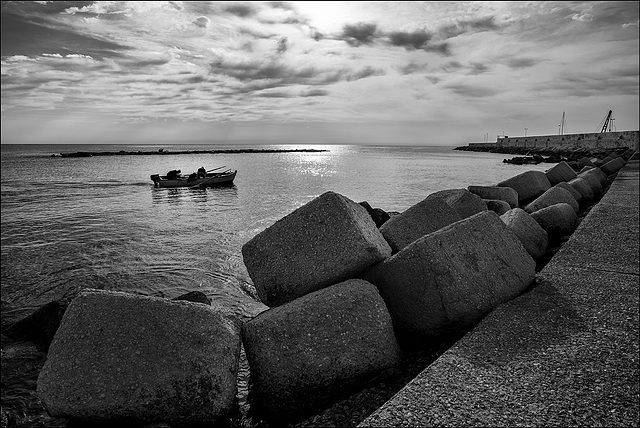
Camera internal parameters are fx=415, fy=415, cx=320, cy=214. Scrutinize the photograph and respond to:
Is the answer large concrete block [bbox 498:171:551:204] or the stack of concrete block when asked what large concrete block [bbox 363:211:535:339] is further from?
large concrete block [bbox 498:171:551:204]

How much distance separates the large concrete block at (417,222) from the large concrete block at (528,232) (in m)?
0.86

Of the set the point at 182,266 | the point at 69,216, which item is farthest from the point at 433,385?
the point at 69,216

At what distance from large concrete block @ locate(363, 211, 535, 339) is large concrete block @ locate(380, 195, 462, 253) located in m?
1.08

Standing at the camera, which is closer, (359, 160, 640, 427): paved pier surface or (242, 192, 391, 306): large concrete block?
(359, 160, 640, 427): paved pier surface

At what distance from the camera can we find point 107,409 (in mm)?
2361

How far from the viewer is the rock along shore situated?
238 cm

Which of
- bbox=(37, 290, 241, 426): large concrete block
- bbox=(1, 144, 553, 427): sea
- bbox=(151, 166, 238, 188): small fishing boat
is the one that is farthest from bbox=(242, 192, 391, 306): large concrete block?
bbox=(151, 166, 238, 188): small fishing boat

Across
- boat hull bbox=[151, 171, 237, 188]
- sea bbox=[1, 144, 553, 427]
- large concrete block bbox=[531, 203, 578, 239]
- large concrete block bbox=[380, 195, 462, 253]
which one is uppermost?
large concrete block bbox=[380, 195, 462, 253]

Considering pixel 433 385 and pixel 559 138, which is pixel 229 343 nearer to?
pixel 433 385

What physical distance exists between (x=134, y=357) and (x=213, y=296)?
12.7ft

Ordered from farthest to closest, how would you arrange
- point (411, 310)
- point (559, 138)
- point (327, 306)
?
point (559, 138) → point (411, 310) → point (327, 306)

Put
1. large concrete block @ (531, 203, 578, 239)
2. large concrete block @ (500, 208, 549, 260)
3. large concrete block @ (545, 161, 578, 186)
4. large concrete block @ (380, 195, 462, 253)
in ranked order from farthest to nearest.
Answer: large concrete block @ (545, 161, 578, 186)
large concrete block @ (531, 203, 578, 239)
large concrete block @ (500, 208, 549, 260)
large concrete block @ (380, 195, 462, 253)

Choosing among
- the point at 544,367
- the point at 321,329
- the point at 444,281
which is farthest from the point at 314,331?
the point at 544,367

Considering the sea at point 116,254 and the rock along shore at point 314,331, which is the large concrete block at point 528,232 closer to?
the rock along shore at point 314,331
